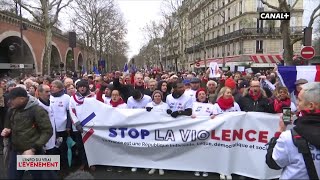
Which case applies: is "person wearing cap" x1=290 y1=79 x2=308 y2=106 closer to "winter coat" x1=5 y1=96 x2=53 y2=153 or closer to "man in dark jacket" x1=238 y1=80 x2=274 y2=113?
"man in dark jacket" x1=238 y1=80 x2=274 y2=113

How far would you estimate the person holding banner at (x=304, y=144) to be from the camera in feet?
9.55

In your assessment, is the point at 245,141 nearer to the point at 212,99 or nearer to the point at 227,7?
the point at 212,99

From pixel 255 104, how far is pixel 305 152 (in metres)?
4.38

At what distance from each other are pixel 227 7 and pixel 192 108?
5938cm

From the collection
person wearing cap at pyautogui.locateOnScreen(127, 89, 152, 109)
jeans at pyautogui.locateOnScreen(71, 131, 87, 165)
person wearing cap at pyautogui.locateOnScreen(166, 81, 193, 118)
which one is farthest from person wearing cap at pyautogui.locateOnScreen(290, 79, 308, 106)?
jeans at pyautogui.locateOnScreen(71, 131, 87, 165)

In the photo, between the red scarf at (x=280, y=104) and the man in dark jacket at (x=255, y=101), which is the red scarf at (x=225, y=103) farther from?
the red scarf at (x=280, y=104)

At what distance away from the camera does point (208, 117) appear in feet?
21.7

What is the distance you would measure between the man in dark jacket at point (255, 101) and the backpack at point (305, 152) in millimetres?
4166

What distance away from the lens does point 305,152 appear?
291cm

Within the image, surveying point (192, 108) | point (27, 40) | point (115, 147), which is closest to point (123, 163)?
point (115, 147)

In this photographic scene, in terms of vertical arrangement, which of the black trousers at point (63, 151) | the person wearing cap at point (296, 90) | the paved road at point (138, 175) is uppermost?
the person wearing cap at point (296, 90)

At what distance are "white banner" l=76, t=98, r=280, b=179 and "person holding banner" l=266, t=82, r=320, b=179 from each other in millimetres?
3287

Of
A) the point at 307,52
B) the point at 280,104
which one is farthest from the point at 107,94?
the point at 307,52

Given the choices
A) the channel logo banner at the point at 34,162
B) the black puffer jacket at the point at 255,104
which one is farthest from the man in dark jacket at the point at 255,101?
the channel logo banner at the point at 34,162
